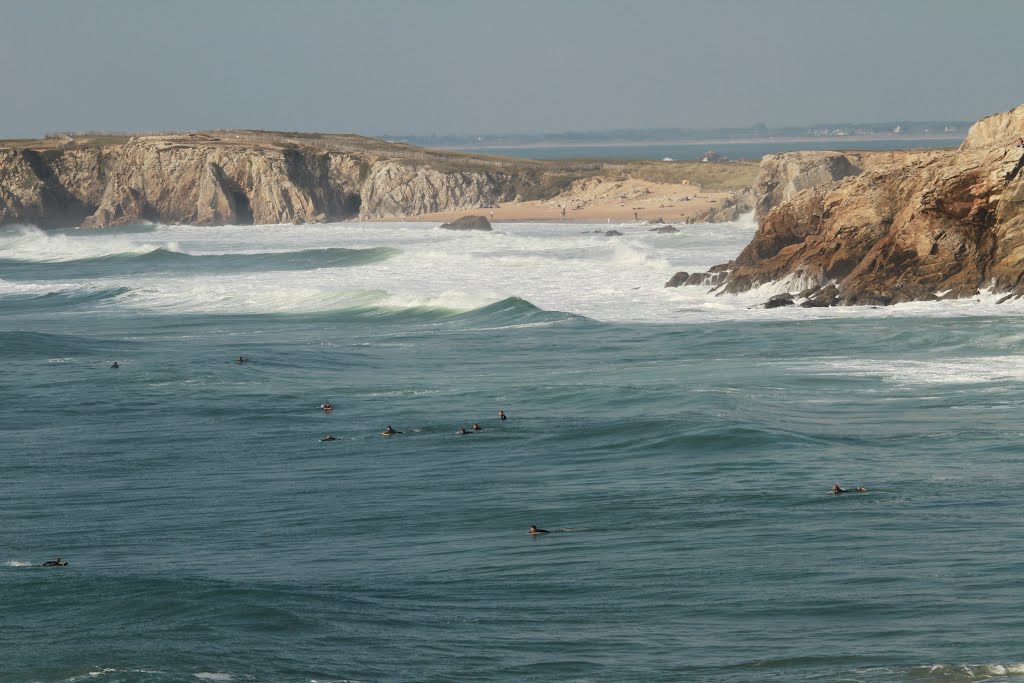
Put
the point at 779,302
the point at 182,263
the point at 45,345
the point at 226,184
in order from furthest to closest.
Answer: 1. the point at 226,184
2. the point at 182,263
3. the point at 779,302
4. the point at 45,345

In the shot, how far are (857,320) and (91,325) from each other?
30360 millimetres

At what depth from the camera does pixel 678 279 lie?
6606 centimetres

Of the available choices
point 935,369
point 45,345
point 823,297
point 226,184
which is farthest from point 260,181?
point 935,369

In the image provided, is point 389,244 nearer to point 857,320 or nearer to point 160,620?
point 857,320

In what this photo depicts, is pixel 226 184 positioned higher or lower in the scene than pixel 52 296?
higher

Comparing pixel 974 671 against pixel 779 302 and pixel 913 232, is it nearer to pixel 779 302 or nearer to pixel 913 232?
pixel 913 232

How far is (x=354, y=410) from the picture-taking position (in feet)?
133

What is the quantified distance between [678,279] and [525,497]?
36.7 meters

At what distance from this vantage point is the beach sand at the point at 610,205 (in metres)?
112

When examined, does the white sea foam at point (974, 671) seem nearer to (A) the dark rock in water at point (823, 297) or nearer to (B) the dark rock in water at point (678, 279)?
(A) the dark rock in water at point (823, 297)

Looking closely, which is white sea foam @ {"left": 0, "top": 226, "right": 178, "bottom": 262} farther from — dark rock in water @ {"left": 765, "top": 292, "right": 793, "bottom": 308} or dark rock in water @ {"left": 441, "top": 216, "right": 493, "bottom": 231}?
dark rock in water @ {"left": 765, "top": 292, "right": 793, "bottom": 308}

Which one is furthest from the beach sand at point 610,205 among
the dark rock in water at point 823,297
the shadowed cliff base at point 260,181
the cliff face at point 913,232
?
the dark rock in water at point 823,297

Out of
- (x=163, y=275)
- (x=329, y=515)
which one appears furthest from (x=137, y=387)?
(x=163, y=275)

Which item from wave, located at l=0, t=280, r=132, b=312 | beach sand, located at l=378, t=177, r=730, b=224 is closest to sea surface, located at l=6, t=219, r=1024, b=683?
wave, located at l=0, t=280, r=132, b=312
